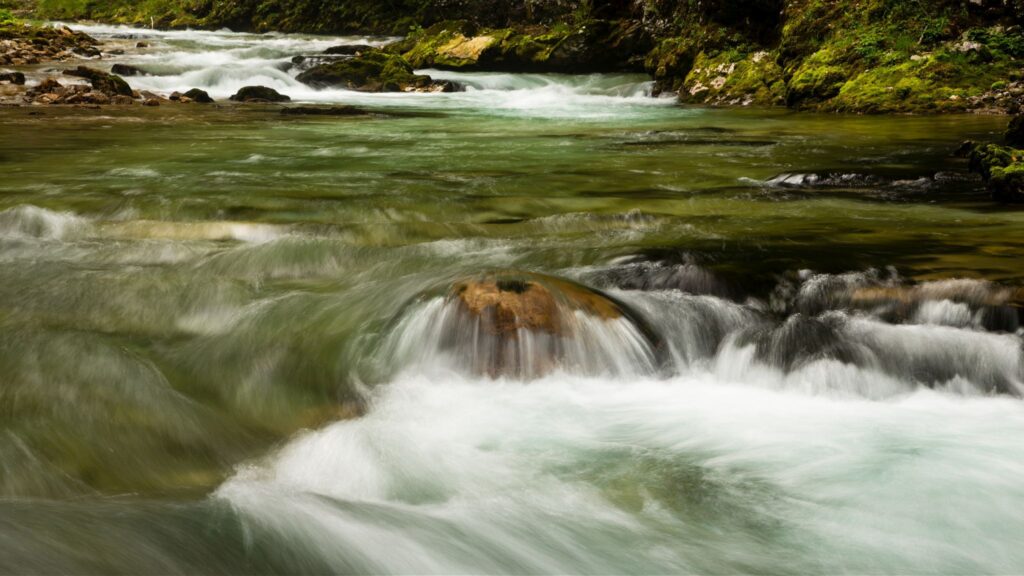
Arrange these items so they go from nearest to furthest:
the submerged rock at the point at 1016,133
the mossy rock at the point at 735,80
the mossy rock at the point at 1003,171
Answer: the mossy rock at the point at 1003,171
the submerged rock at the point at 1016,133
the mossy rock at the point at 735,80

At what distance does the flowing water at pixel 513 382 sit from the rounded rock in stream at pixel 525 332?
21 mm

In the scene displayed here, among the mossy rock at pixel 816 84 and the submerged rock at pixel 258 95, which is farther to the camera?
the submerged rock at pixel 258 95

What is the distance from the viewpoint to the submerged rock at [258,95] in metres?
20.0

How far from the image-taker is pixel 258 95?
20.2 m

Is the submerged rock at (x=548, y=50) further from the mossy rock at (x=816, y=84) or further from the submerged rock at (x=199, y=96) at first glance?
the submerged rock at (x=199, y=96)

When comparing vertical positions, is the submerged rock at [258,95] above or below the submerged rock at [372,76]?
below

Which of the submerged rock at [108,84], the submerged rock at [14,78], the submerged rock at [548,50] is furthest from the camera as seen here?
the submerged rock at [548,50]

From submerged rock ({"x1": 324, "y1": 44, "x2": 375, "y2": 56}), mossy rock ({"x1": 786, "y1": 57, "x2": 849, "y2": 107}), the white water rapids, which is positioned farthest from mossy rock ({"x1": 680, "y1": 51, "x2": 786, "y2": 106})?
submerged rock ({"x1": 324, "y1": 44, "x2": 375, "y2": 56})

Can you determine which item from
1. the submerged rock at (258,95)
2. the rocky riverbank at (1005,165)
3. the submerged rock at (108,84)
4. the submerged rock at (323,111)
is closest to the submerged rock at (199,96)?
the submerged rock at (258,95)

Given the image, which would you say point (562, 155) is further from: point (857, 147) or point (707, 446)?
point (707, 446)

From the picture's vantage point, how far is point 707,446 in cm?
377

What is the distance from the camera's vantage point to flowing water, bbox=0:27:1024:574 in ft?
9.57

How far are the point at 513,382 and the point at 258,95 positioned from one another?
58.7 ft

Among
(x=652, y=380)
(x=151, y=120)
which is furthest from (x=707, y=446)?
(x=151, y=120)
